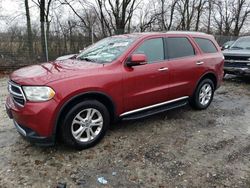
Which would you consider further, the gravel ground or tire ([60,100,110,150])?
tire ([60,100,110,150])

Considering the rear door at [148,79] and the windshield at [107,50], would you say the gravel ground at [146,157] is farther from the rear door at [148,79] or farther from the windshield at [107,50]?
the windshield at [107,50]

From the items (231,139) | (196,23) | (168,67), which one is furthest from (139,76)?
(196,23)

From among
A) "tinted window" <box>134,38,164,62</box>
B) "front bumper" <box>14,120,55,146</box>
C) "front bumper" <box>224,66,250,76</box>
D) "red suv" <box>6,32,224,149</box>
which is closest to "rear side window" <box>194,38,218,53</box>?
"red suv" <box>6,32,224,149</box>

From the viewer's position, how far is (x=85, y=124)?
3994 mm

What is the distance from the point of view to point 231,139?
4547 mm

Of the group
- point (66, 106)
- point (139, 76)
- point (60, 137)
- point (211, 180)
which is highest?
point (139, 76)

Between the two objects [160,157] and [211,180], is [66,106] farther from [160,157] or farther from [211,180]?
[211,180]

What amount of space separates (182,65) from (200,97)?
1.12 m

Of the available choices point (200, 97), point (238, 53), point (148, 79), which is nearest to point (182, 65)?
point (148, 79)

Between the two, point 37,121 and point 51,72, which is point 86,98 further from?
point 37,121

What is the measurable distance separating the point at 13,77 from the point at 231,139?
3641 mm

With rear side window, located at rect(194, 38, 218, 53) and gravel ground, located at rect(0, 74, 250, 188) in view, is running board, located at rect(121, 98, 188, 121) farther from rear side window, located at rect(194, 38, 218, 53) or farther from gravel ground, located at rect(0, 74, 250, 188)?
rear side window, located at rect(194, 38, 218, 53)

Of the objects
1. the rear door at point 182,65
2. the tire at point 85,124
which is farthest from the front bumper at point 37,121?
the rear door at point 182,65

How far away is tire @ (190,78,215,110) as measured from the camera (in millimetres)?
5805
